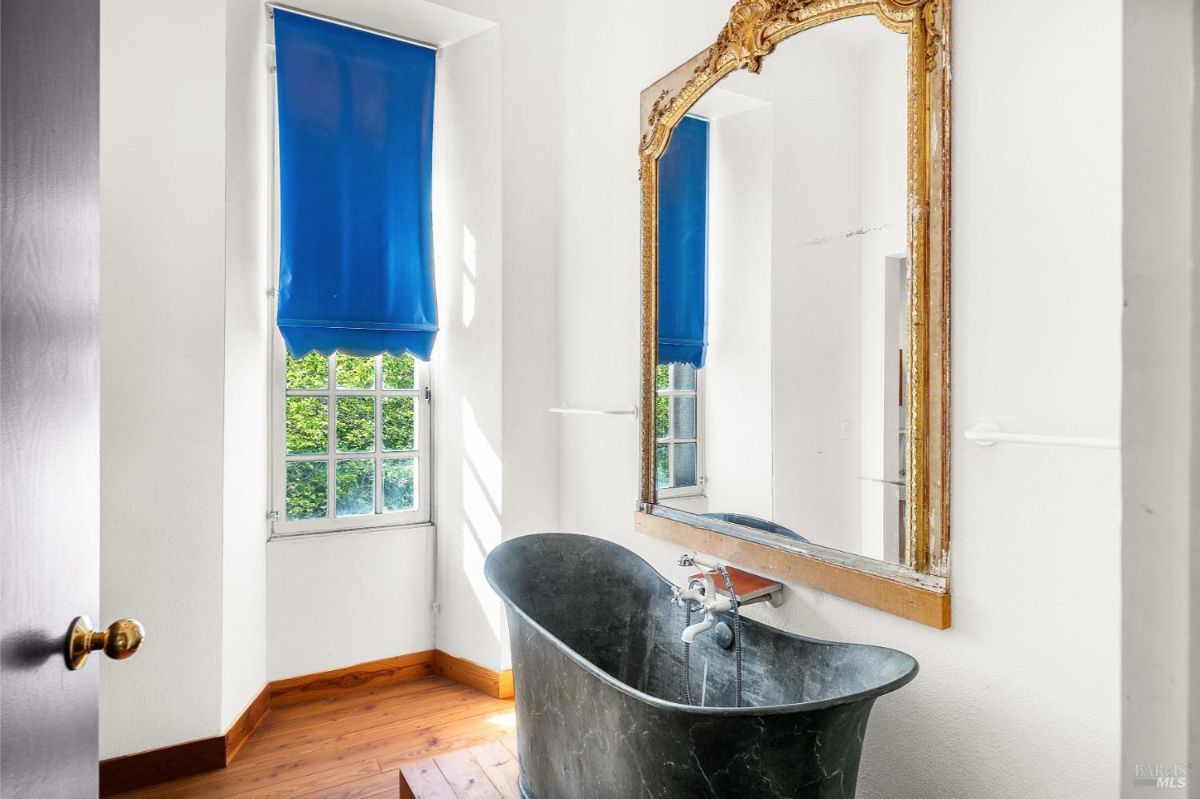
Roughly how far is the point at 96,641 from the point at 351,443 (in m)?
2.16

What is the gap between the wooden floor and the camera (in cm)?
206

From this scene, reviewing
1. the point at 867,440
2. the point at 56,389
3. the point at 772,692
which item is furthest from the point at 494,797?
the point at 56,389

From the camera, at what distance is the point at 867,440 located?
1.50 m

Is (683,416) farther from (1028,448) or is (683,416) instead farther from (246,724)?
(246,724)

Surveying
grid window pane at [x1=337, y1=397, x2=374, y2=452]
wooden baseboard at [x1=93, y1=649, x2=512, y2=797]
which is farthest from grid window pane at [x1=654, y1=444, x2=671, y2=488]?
grid window pane at [x1=337, y1=397, x2=374, y2=452]

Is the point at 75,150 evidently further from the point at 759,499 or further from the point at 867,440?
the point at 759,499

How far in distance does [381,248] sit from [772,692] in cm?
225

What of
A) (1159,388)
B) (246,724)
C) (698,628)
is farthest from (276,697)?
(1159,388)

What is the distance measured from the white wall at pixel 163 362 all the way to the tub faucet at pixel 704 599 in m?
1.56

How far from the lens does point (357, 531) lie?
280cm

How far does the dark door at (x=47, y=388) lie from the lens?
60 cm

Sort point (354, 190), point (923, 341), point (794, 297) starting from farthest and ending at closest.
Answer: point (354, 190)
point (794, 297)
point (923, 341)

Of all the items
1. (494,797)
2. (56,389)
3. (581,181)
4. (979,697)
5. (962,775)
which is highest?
(581,181)

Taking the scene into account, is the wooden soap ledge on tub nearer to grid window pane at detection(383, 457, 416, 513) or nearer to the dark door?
the dark door
